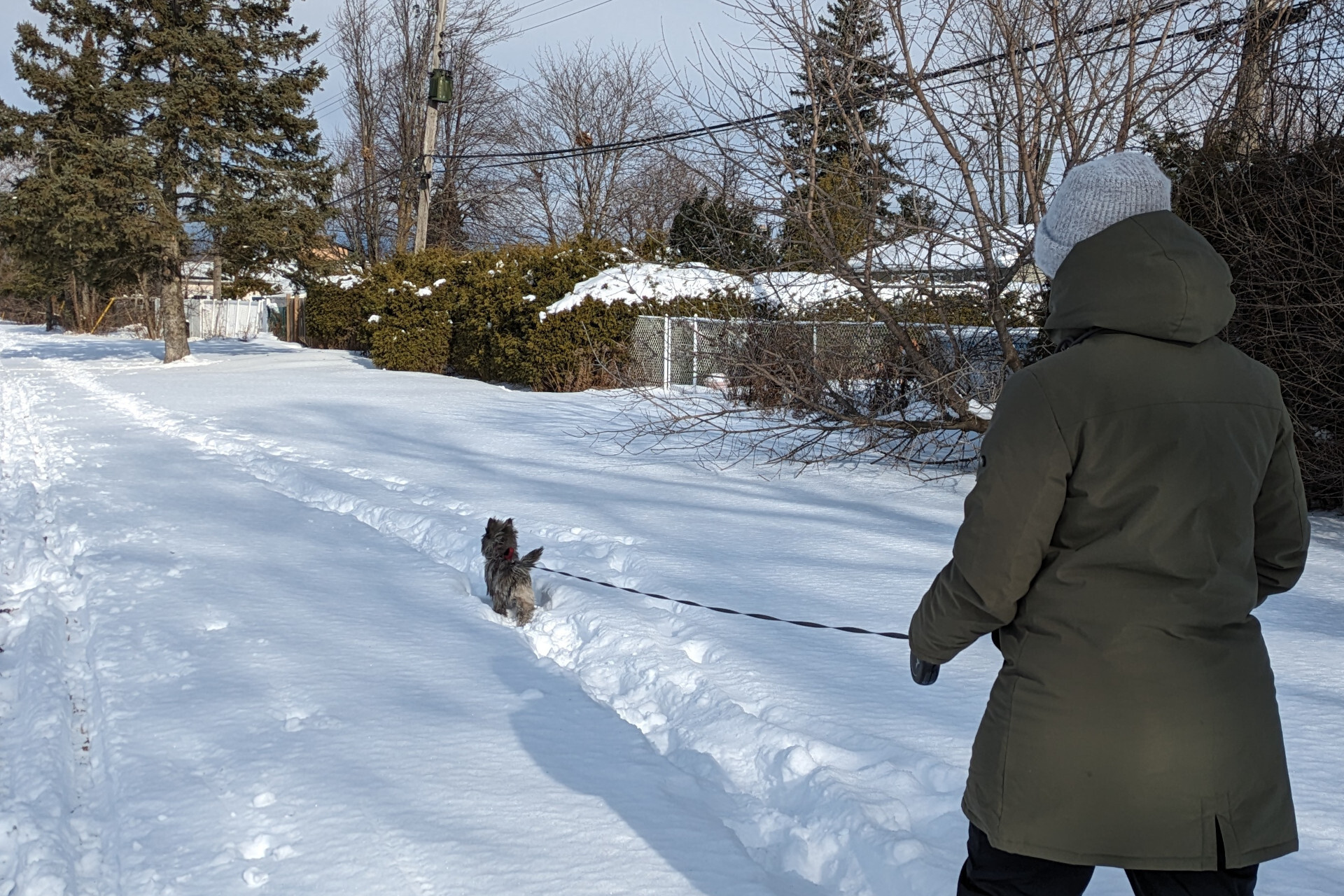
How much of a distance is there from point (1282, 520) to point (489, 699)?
332 centimetres

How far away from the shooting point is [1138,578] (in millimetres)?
1810

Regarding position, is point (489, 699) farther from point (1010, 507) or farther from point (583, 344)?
point (583, 344)

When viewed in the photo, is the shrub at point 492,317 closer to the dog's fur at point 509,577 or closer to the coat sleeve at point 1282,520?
the dog's fur at point 509,577

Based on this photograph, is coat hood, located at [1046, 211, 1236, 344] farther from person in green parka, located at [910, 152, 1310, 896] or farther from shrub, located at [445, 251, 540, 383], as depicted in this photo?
shrub, located at [445, 251, 540, 383]

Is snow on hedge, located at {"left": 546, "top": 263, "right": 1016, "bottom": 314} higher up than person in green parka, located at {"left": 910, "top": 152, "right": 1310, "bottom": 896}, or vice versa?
snow on hedge, located at {"left": 546, "top": 263, "right": 1016, "bottom": 314}

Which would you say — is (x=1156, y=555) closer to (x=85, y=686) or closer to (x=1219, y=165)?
(x=85, y=686)

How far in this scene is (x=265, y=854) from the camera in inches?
123

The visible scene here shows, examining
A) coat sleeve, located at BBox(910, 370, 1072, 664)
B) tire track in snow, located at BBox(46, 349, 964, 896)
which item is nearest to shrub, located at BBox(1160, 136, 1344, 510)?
tire track in snow, located at BBox(46, 349, 964, 896)

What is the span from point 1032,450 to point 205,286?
78351 millimetres

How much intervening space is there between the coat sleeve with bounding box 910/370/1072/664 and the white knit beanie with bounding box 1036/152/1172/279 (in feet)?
1.14

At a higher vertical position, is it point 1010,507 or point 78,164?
point 78,164

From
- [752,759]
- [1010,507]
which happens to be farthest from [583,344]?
[1010,507]

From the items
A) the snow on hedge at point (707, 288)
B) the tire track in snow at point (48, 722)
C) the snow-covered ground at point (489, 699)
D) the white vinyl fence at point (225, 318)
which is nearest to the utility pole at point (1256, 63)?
the snow on hedge at point (707, 288)

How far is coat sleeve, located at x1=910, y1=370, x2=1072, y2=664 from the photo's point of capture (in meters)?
1.80
